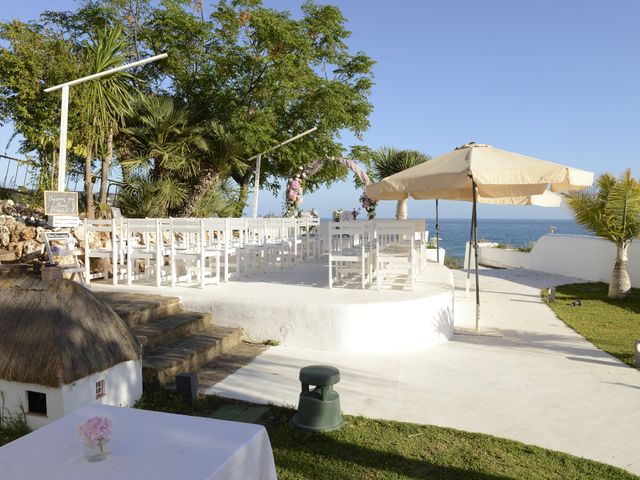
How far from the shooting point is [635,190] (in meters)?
9.43

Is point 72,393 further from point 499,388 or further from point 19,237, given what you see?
point 19,237

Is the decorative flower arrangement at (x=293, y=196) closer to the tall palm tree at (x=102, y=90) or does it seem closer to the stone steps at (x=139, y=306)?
the tall palm tree at (x=102, y=90)

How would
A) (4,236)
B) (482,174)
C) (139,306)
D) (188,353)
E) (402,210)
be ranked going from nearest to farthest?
(188,353) < (139,306) < (482,174) < (4,236) < (402,210)

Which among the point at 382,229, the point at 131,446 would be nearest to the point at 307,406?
the point at 131,446

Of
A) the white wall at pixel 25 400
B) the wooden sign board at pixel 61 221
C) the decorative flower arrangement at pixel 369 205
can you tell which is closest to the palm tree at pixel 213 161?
the decorative flower arrangement at pixel 369 205

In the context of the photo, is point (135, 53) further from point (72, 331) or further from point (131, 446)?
point (131, 446)

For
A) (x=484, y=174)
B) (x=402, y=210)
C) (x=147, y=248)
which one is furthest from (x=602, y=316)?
(x=147, y=248)

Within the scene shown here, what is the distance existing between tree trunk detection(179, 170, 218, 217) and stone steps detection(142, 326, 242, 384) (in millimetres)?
9838

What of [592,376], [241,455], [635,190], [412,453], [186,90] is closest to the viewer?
[241,455]

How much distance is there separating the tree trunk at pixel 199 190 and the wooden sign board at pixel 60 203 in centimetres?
804

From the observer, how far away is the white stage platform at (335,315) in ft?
18.2

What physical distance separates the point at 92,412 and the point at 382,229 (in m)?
4.78

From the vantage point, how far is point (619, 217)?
9484 millimetres

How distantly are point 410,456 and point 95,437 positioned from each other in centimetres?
202
